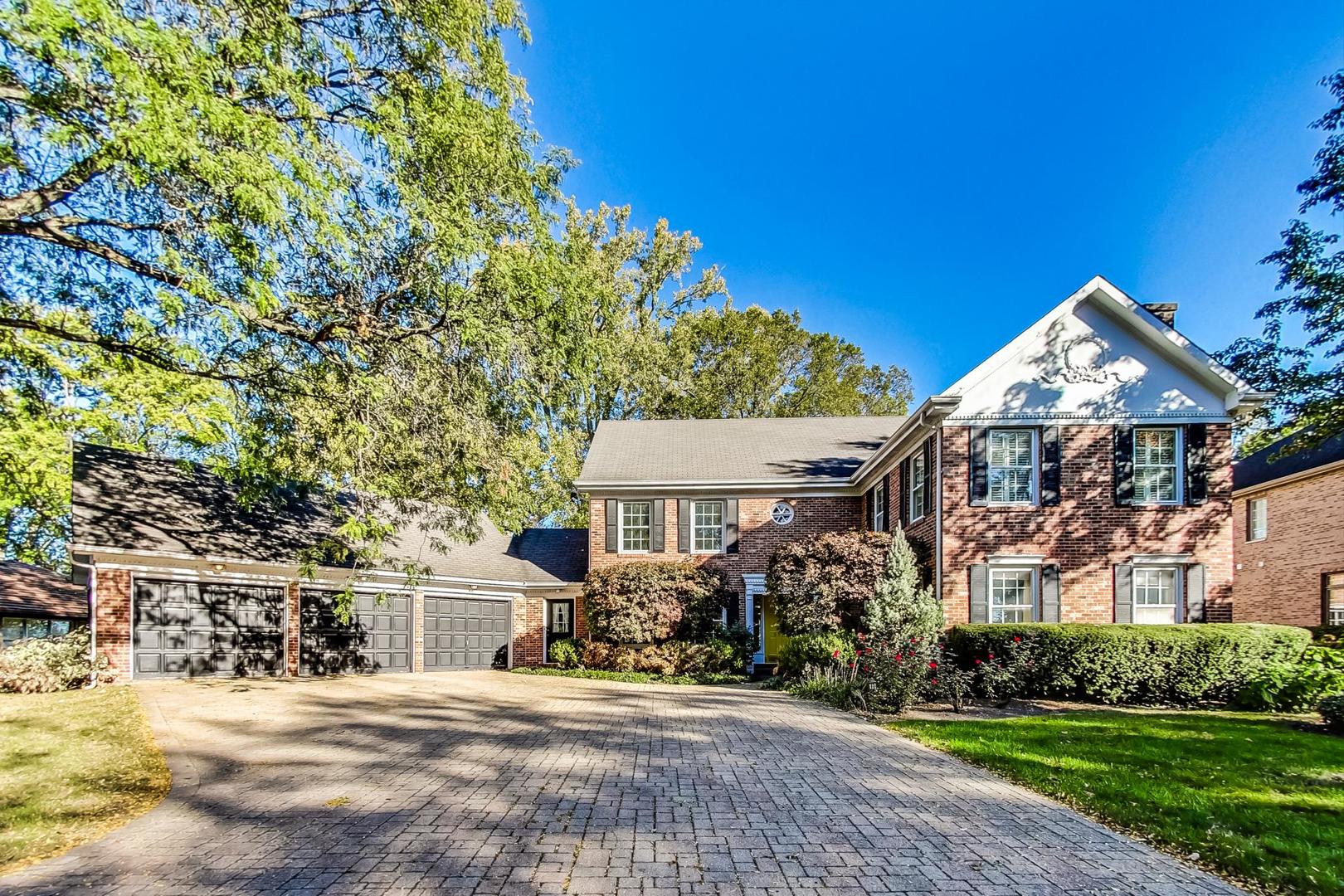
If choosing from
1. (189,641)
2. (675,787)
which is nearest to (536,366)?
A: (675,787)

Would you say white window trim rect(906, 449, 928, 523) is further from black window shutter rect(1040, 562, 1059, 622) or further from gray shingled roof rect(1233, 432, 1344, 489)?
gray shingled roof rect(1233, 432, 1344, 489)

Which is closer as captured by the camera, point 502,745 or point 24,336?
point 502,745

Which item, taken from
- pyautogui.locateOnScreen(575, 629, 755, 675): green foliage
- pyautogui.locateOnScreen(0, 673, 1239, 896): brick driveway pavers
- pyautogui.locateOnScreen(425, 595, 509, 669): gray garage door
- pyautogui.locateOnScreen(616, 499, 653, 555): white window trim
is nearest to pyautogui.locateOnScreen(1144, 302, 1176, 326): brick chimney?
pyautogui.locateOnScreen(575, 629, 755, 675): green foliage

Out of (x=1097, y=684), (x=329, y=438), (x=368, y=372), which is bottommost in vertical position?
(x=1097, y=684)

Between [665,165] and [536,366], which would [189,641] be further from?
[665,165]

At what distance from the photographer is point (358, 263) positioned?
28.8 feet

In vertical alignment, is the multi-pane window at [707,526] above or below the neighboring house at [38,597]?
above

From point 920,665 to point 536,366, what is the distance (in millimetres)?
7873

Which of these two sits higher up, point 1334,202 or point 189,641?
point 1334,202

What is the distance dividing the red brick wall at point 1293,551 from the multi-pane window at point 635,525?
1810 cm

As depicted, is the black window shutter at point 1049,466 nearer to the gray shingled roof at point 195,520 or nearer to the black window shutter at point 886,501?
the black window shutter at point 886,501

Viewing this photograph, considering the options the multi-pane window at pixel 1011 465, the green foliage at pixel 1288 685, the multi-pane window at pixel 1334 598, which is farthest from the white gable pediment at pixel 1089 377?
the multi-pane window at pixel 1334 598

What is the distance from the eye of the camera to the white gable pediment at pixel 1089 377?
1404 cm

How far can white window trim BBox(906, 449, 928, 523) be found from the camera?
49.5ft
